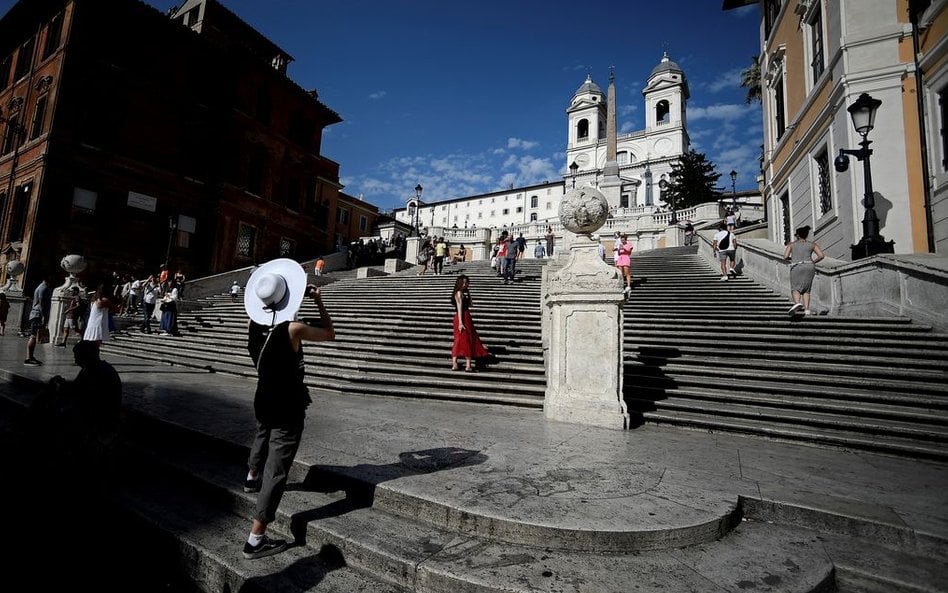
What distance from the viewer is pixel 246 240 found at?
88.1 ft

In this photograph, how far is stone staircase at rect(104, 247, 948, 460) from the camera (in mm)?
5523

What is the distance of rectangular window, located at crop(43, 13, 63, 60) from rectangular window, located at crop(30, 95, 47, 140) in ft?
8.78

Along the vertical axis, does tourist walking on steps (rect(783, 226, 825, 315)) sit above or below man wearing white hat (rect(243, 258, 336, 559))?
above

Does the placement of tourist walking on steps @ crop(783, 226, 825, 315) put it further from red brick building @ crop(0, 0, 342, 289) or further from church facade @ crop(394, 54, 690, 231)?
church facade @ crop(394, 54, 690, 231)

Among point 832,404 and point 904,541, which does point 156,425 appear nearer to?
point 904,541

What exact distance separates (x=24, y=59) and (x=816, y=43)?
3845 centimetres

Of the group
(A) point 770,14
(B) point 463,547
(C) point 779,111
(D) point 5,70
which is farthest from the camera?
(D) point 5,70

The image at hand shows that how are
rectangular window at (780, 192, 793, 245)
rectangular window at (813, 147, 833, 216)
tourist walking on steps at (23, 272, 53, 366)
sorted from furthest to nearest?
rectangular window at (780, 192, 793, 245), rectangular window at (813, 147, 833, 216), tourist walking on steps at (23, 272, 53, 366)

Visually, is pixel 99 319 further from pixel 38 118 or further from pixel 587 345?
pixel 38 118

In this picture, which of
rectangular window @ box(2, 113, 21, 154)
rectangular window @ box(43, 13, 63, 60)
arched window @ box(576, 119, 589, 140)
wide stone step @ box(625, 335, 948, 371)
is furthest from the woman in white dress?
arched window @ box(576, 119, 589, 140)

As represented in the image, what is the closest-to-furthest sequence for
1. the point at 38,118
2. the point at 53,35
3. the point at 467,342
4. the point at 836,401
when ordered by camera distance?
the point at 836,401
the point at 467,342
the point at 38,118
the point at 53,35

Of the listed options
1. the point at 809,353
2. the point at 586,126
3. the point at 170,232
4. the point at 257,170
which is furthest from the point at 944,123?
the point at 586,126

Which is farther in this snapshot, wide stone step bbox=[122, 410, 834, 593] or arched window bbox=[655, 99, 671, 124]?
arched window bbox=[655, 99, 671, 124]

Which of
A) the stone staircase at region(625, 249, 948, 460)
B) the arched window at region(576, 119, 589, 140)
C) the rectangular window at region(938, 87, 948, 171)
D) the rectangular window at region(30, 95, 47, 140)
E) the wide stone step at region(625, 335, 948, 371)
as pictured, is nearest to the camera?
the stone staircase at region(625, 249, 948, 460)
